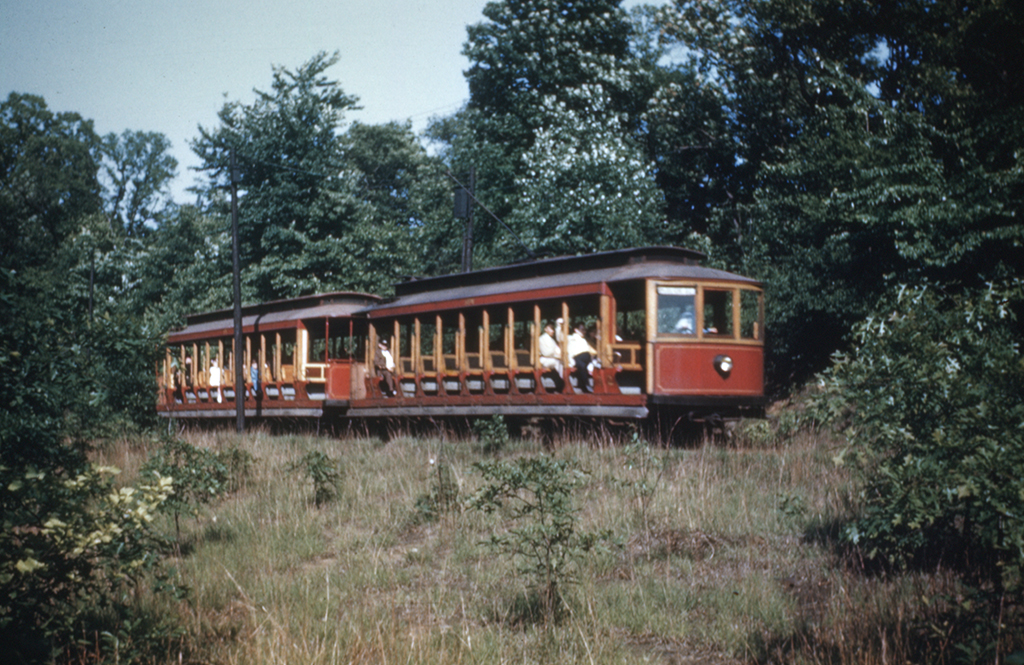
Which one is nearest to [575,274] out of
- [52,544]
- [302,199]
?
[52,544]

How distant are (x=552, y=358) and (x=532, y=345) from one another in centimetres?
51

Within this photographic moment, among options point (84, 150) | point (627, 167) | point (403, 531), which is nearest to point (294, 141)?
point (627, 167)

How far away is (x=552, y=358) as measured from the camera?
14.6m

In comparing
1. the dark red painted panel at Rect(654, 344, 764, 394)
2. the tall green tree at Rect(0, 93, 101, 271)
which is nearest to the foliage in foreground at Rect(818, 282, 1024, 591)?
the dark red painted panel at Rect(654, 344, 764, 394)

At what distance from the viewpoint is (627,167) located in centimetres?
2777

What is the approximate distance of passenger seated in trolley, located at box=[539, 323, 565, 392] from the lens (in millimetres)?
14602

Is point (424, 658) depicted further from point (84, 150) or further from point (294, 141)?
point (84, 150)

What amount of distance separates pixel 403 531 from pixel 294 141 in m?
26.6

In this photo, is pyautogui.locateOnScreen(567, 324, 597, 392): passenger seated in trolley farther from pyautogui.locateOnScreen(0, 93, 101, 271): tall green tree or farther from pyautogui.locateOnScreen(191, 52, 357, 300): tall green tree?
pyautogui.locateOnScreen(0, 93, 101, 271): tall green tree

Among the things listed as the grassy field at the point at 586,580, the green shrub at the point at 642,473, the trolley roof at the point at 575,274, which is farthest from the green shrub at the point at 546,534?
the trolley roof at the point at 575,274

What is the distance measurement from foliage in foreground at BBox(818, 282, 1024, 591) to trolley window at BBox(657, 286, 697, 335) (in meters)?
6.19

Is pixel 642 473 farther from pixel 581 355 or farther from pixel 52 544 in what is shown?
pixel 52 544

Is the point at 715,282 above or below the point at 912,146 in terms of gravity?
below

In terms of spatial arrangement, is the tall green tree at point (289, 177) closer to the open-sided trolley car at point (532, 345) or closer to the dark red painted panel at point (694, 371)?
the open-sided trolley car at point (532, 345)
